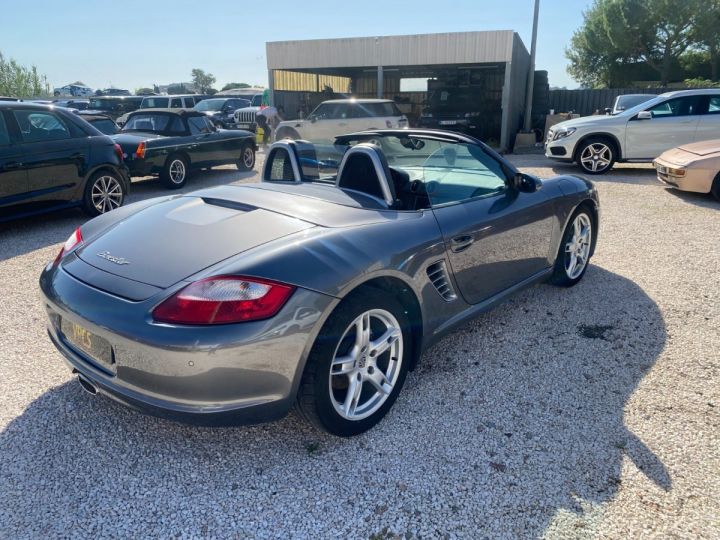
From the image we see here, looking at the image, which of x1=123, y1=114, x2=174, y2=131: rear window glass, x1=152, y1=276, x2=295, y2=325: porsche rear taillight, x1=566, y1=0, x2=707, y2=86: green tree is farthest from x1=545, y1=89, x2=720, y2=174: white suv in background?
x1=566, y1=0, x2=707, y2=86: green tree

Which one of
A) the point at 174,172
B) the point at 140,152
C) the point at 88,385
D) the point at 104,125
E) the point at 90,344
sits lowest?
the point at 174,172

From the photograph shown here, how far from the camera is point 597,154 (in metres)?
A: 11.2

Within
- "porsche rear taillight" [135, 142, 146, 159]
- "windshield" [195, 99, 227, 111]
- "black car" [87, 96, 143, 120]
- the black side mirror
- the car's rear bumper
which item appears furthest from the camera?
"windshield" [195, 99, 227, 111]

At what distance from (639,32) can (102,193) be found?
3755 cm

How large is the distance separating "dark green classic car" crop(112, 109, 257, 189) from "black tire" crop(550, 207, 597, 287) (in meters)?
7.46

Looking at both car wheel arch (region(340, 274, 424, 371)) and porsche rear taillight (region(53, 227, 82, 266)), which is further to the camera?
porsche rear taillight (region(53, 227, 82, 266))

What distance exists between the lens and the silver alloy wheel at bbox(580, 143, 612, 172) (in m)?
11.1

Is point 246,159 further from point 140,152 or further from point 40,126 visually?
point 40,126

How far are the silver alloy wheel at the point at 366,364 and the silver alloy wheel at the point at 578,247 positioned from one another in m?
2.32

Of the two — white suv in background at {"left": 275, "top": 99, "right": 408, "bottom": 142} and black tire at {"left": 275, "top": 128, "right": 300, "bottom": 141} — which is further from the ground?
white suv in background at {"left": 275, "top": 99, "right": 408, "bottom": 142}

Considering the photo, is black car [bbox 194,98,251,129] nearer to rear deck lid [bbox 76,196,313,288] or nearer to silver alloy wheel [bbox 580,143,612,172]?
silver alloy wheel [bbox 580,143,612,172]

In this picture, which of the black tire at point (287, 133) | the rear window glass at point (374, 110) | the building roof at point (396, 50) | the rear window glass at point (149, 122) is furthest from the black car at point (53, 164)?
the building roof at point (396, 50)

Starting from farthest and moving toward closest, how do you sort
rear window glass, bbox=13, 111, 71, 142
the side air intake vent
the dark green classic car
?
the dark green classic car → rear window glass, bbox=13, 111, 71, 142 → the side air intake vent

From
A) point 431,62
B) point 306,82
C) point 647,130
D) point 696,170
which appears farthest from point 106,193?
point 306,82
